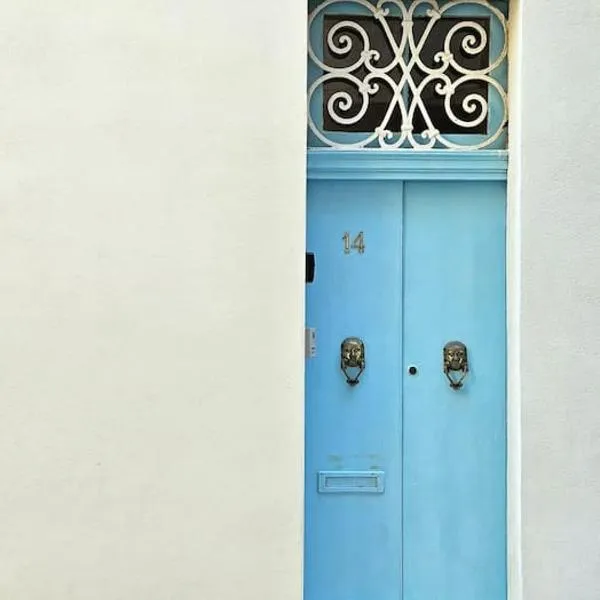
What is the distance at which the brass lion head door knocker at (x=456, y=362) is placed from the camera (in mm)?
4062

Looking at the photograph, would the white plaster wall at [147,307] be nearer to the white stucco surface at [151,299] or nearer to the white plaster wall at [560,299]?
the white stucco surface at [151,299]

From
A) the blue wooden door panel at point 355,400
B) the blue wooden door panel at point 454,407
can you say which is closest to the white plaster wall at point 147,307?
the blue wooden door panel at point 355,400

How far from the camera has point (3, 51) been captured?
148 inches

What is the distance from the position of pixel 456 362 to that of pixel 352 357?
1.74 ft

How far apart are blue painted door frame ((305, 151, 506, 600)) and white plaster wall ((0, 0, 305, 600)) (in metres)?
0.32

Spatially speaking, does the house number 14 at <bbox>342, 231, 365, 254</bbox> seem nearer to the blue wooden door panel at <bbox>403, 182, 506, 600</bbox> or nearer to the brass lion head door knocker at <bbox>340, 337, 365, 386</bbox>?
the blue wooden door panel at <bbox>403, 182, 506, 600</bbox>

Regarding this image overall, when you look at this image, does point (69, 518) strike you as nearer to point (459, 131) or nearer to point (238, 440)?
point (238, 440)

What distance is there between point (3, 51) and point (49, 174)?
0.61 meters

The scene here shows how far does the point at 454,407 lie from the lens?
409 centimetres

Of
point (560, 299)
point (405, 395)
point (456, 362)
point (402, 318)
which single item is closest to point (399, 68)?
point (402, 318)

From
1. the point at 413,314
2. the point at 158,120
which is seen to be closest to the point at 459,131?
the point at 413,314

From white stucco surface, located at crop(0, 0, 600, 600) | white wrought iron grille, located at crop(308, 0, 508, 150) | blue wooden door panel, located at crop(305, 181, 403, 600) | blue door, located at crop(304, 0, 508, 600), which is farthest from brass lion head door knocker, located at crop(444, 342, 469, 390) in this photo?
white wrought iron grille, located at crop(308, 0, 508, 150)

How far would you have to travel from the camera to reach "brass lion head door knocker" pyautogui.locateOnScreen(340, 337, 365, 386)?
4055mm

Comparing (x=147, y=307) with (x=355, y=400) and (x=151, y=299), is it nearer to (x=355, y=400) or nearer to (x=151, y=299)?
(x=151, y=299)
